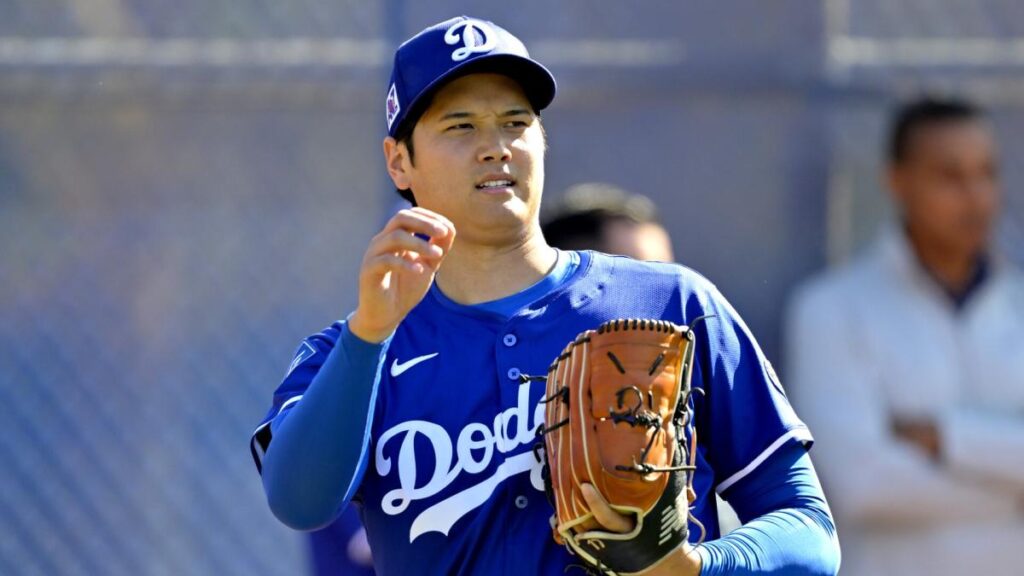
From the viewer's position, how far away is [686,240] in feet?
16.1

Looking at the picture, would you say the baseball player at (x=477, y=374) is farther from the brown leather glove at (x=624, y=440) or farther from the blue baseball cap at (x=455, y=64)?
the brown leather glove at (x=624, y=440)

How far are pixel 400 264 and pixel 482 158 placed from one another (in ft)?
0.95

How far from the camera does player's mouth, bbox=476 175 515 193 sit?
2455 mm

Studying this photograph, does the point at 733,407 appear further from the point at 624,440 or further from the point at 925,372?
the point at 925,372

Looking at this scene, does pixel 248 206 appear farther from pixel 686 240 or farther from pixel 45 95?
pixel 686 240

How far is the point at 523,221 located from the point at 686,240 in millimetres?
2458

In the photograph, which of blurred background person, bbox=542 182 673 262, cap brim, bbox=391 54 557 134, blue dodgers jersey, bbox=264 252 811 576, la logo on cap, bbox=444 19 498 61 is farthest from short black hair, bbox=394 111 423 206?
blurred background person, bbox=542 182 673 262

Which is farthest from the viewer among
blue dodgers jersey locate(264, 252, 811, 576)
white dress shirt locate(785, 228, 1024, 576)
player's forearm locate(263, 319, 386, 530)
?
white dress shirt locate(785, 228, 1024, 576)

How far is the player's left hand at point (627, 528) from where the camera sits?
7.04 feet

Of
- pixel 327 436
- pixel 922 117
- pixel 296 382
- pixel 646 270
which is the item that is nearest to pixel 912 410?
pixel 922 117

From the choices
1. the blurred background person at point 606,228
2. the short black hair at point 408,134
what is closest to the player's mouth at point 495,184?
the short black hair at point 408,134

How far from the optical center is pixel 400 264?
7.28 feet

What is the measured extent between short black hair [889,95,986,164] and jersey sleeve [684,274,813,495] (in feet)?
7.88

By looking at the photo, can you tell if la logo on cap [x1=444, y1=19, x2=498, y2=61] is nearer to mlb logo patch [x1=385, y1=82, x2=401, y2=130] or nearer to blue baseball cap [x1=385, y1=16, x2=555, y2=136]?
blue baseball cap [x1=385, y1=16, x2=555, y2=136]
